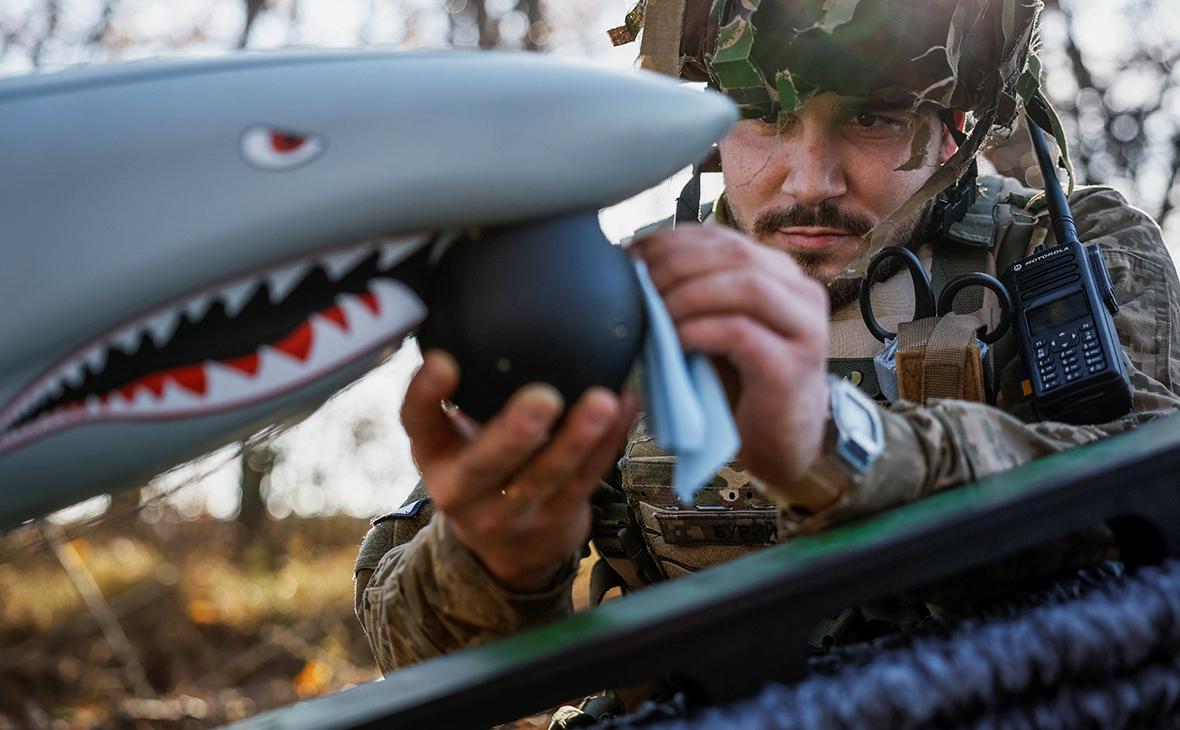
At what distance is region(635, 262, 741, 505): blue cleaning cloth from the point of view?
703 mm

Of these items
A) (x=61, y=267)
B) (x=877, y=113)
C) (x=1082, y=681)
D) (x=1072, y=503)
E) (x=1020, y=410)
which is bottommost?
(x=1082, y=681)

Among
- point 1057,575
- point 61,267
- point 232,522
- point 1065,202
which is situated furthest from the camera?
point 232,522

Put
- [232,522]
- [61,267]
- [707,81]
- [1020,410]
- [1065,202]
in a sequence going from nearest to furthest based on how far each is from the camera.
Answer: [61,267] → [1020,410] → [1065,202] → [707,81] → [232,522]

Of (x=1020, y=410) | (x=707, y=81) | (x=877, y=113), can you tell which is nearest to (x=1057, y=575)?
(x=1020, y=410)

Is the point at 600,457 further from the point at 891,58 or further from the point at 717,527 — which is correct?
the point at 891,58

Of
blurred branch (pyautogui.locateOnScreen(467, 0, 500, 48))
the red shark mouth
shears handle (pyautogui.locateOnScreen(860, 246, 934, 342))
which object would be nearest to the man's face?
shears handle (pyautogui.locateOnScreen(860, 246, 934, 342))

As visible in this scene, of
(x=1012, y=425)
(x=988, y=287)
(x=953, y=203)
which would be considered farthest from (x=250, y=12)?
(x=1012, y=425)

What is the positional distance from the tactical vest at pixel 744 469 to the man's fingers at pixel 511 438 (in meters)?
0.68

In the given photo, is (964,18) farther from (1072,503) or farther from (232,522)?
(232,522)

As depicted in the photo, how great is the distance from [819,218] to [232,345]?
0.93 metres

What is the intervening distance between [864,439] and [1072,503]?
0.58 feet

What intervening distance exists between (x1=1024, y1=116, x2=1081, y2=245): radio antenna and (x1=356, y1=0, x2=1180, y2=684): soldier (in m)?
0.07

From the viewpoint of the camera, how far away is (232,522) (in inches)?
285

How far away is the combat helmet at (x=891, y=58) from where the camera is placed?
133 cm
